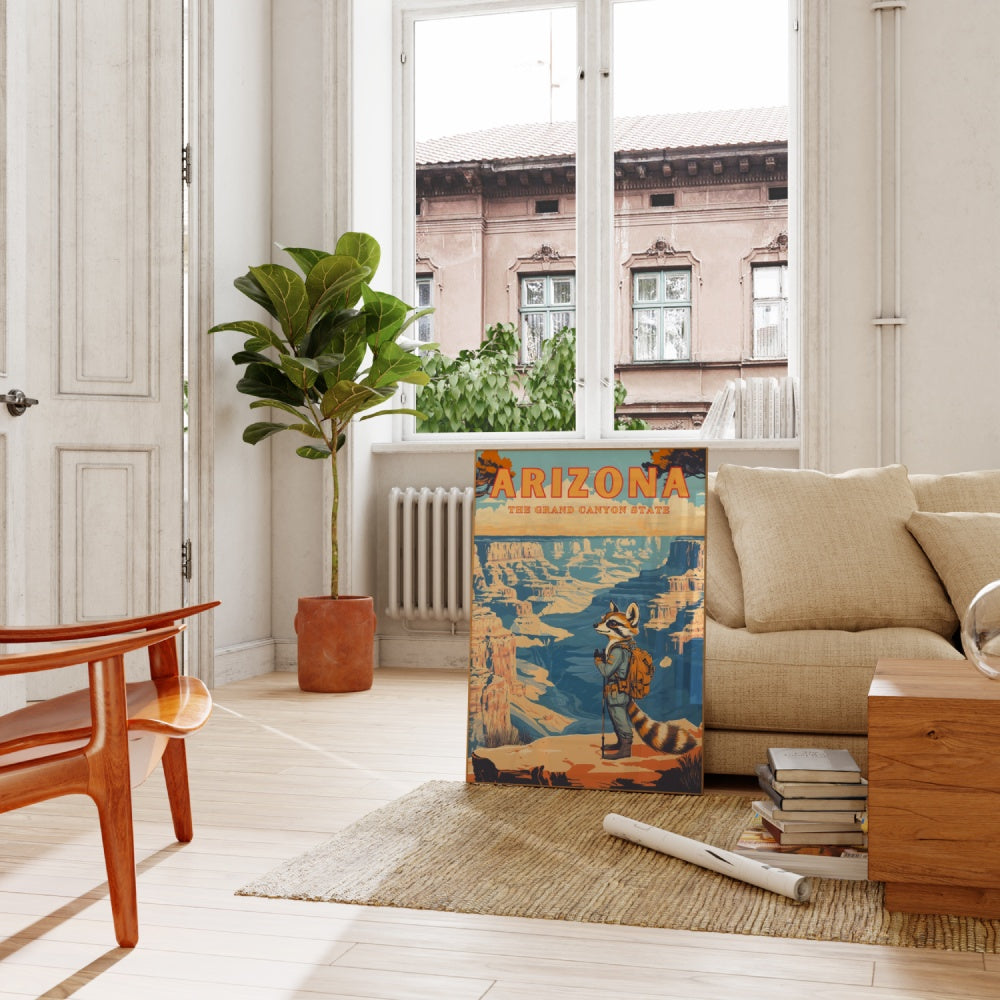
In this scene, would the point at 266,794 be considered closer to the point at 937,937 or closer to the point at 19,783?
the point at 19,783

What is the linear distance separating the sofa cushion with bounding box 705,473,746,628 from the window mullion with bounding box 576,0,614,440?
6.32 ft

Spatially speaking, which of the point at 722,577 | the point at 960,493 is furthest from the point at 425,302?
the point at 960,493

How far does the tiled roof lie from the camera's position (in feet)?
17.1

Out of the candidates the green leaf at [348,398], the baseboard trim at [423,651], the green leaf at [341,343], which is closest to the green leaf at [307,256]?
the green leaf at [341,343]

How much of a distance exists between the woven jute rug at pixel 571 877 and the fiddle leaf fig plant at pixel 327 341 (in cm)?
211

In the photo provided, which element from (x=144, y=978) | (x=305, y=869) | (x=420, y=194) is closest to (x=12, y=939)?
(x=144, y=978)

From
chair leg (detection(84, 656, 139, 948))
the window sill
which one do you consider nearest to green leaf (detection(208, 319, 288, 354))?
the window sill

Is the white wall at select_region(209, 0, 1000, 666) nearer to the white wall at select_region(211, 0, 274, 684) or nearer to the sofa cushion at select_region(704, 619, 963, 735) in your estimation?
the white wall at select_region(211, 0, 274, 684)

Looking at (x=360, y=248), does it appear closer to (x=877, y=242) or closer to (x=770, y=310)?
(x=770, y=310)

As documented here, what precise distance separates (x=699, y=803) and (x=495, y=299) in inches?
125

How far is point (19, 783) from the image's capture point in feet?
5.78

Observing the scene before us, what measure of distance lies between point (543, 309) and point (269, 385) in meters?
1.39

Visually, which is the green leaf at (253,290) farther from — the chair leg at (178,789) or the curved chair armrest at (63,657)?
the curved chair armrest at (63,657)

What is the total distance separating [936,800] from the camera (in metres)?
1.97
